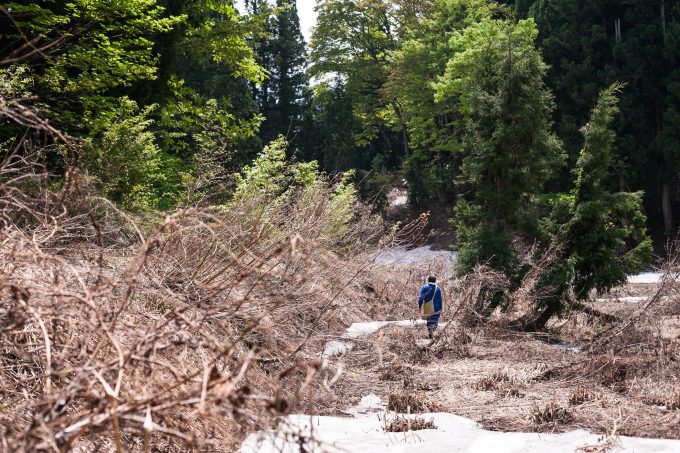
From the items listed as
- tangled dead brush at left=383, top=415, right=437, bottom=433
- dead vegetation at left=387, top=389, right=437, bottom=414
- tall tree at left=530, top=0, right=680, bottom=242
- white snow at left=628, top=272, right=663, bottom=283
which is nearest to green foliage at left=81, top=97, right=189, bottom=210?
dead vegetation at left=387, top=389, right=437, bottom=414

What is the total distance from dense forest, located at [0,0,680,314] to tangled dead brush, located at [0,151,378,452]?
0.62m

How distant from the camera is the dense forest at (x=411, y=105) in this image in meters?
11.2

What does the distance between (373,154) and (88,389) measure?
126 ft

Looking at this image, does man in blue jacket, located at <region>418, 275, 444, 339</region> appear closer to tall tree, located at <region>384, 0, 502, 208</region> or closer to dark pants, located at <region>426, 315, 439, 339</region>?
dark pants, located at <region>426, 315, 439, 339</region>

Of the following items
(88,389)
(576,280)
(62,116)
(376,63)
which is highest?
(376,63)

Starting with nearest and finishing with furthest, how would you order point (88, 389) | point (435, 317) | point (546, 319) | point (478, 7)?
point (88, 389)
point (435, 317)
point (546, 319)
point (478, 7)

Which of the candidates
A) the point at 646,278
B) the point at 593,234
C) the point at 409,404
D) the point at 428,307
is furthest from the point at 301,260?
the point at 646,278

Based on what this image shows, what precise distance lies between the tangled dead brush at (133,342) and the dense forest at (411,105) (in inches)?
24.5

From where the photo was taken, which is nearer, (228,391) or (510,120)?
(228,391)

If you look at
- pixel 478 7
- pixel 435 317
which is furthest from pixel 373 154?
pixel 435 317

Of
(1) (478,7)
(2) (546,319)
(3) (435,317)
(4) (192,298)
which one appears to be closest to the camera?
(4) (192,298)

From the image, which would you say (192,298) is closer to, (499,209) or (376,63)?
(499,209)

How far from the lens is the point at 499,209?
1252 cm

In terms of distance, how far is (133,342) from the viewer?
3.55 meters
